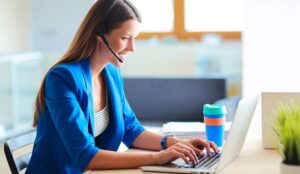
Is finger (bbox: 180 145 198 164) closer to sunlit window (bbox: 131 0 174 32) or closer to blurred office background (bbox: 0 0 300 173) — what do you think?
blurred office background (bbox: 0 0 300 173)

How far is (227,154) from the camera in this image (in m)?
1.54

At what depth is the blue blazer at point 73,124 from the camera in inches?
65.5

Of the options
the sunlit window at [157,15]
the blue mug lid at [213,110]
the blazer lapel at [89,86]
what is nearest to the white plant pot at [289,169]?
the blue mug lid at [213,110]

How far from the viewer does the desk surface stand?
157 cm

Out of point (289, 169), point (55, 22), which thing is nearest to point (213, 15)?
point (55, 22)

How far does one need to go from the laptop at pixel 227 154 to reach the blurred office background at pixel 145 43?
2713mm

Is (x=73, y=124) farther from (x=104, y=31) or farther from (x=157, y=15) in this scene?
(x=157, y=15)

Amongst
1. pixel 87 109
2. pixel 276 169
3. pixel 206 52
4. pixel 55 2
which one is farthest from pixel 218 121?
pixel 55 2

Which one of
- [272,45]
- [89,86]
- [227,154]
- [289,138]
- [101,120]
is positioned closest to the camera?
[289,138]

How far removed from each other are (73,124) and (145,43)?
10.3 feet

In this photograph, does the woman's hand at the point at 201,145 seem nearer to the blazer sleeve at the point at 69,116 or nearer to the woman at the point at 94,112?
the woman at the point at 94,112

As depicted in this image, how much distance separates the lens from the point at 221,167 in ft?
5.04

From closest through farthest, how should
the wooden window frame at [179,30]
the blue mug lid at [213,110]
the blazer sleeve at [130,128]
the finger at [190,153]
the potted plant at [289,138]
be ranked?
the potted plant at [289,138] → the finger at [190,153] → the blue mug lid at [213,110] → the blazer sleeve at [130,128] → the wooden window frame at [179,30]

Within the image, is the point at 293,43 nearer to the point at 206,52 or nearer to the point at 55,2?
the point at 206,52
